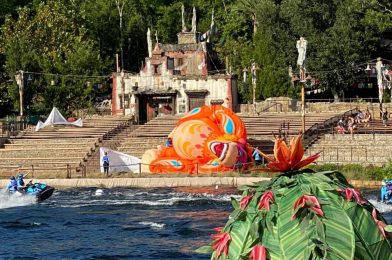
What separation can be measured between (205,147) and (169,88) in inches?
1062

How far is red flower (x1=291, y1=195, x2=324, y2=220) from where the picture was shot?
323 inches

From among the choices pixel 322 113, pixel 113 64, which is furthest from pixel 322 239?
pixel 113 64

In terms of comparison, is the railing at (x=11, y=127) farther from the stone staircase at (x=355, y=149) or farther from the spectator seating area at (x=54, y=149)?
the stone staircase at (x=355, y=149)

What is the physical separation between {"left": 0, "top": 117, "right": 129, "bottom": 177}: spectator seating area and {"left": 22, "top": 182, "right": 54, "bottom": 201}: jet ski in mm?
8567

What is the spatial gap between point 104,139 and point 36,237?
3268 centimetres

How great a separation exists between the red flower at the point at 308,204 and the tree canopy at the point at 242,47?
6150cm

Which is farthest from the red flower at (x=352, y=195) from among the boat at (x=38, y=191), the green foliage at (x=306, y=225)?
the boat at (x=38, y=191)

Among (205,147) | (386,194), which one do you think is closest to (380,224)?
(386,194)

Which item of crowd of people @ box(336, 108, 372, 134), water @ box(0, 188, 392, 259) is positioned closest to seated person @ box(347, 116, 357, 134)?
crowd of people @ box(336, 108, 372, 134)

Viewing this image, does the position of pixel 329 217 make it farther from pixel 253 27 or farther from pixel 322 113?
pixel 253 27

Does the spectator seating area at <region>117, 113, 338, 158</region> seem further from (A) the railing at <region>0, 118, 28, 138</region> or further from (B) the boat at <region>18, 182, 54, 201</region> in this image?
(B) the boat at <region>18, 182, 54, 201</region>

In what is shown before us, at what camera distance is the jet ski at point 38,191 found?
136 ft

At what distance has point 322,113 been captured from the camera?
67.2 m

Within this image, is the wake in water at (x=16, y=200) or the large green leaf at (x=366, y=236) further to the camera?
the wake in water at (x=16, y=200)
